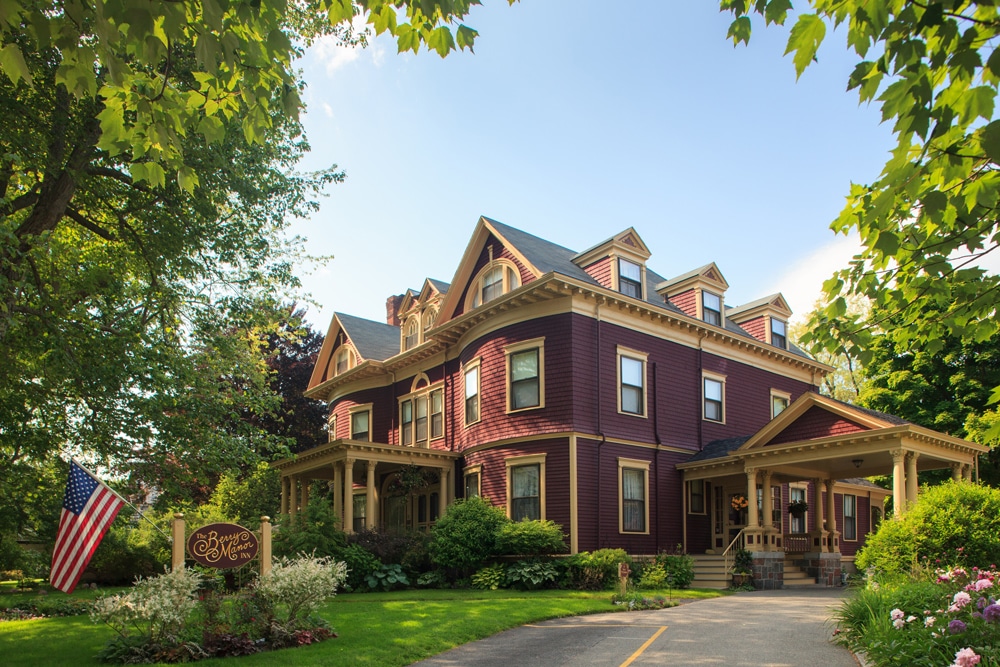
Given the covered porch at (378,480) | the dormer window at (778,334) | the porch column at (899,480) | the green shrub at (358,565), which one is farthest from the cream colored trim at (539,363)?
the dormer window at (778,334)

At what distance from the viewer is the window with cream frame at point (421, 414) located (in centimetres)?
2842

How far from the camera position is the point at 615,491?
75.2 feet

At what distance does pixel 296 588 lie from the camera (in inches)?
442

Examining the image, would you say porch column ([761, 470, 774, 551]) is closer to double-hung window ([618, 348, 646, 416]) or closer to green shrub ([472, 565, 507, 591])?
double-hung window ([618, 348, 646, 416])

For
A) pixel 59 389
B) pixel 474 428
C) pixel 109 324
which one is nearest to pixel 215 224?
pixel 109 324

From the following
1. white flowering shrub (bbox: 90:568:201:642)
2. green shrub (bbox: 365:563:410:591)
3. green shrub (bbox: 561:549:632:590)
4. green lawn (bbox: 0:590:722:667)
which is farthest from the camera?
green shrub (bbox: 365:563:410:591)

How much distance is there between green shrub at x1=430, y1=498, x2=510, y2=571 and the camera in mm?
21672

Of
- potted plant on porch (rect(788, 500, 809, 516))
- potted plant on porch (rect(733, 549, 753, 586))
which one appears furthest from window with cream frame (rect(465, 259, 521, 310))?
potted plant on porch (rect(788, 500, 809, 516))

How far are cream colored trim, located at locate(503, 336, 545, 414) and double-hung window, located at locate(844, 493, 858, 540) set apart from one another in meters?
16.3

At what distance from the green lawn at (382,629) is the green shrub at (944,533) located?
535 cm

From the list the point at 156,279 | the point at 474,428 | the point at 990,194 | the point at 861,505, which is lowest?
the point at 861,505

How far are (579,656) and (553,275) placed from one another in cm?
1293

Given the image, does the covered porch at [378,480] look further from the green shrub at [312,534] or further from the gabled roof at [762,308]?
the gabled roof at [762,308]

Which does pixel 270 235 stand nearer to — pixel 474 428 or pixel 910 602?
pixel 474 428
